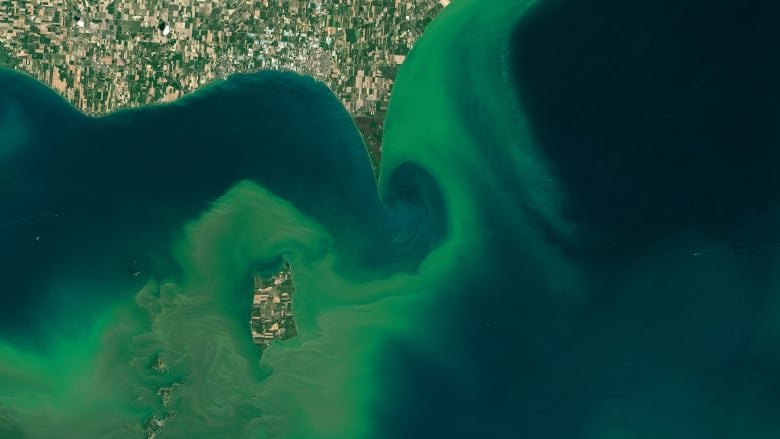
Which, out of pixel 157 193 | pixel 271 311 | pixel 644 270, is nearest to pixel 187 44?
pixel 157 193

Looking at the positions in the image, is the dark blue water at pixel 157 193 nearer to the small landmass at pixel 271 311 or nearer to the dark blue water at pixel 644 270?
the small landmass at pixel 271 311

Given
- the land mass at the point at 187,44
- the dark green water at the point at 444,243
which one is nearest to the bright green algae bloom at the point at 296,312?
the dark green water at the point at 444,243

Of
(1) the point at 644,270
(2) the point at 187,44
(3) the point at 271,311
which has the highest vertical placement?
(2) the point at 187,44

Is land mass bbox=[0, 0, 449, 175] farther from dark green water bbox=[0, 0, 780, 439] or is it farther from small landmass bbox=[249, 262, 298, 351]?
small landmass bbox=[249, 262, 298, 351]

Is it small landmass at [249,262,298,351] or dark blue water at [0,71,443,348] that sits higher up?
dark blue water at [0,71,443,348]

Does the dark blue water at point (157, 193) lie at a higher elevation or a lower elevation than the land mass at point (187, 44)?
lower

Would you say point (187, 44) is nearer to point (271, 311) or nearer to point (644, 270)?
point (271, 311)

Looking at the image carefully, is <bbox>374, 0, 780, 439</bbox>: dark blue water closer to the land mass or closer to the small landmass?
the small landmass

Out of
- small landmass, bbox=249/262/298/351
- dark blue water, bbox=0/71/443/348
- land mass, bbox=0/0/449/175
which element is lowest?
small landmass, bbox=249/262/298/351

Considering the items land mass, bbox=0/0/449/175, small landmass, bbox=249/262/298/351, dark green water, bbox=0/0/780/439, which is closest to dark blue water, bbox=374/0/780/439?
dark green water, bbox=0/0/780/439
